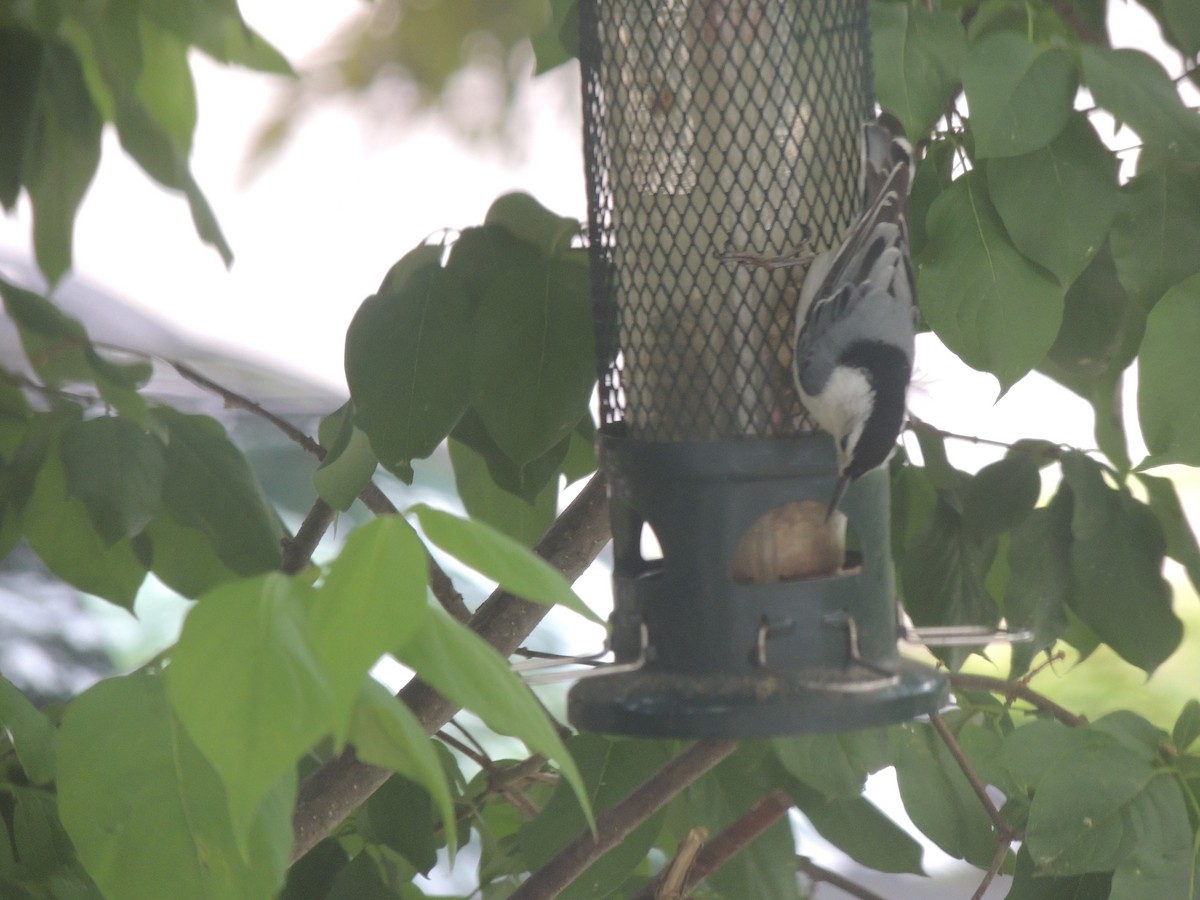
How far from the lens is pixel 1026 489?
1245mm

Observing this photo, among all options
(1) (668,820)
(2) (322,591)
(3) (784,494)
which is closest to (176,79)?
(3) (784,494)

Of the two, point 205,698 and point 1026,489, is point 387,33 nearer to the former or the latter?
point 1026,489

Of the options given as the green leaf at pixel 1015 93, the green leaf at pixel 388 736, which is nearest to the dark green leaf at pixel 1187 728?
the green leaf at pixel 1015 93

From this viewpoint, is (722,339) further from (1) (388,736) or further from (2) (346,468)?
(1) (388,736)

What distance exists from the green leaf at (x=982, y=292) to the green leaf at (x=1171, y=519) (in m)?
0.29

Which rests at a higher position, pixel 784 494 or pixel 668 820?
pixel 784 494

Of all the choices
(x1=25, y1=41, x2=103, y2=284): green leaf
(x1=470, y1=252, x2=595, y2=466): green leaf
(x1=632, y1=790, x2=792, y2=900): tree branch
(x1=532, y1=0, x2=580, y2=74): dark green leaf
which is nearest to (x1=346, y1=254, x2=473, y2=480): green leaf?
(x1=470, y1=252, x2=595, y2=466): green leaf

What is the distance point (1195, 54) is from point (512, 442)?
621mm

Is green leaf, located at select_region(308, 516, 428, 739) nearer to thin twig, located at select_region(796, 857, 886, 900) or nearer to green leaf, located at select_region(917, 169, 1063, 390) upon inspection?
green leaf, located at select_region(917, 169, 1063, 390)

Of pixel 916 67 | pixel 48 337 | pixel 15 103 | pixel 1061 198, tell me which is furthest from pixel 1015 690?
pixel 15 103

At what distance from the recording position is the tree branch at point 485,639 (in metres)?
1.20

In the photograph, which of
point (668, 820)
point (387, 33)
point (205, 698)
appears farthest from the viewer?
point (387, 33)

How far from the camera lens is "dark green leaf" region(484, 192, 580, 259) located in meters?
1.20

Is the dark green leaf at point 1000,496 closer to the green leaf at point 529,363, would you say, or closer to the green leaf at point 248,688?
the green leaf at point 529,363
